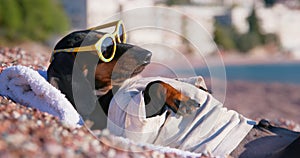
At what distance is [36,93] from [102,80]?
1.22 feet

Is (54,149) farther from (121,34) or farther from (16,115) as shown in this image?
(121,34)

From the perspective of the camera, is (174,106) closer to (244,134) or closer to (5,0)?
(244,134)

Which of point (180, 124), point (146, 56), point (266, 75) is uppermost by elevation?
point (146, 56)

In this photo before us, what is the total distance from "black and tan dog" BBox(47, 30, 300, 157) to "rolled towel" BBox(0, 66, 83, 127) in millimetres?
85

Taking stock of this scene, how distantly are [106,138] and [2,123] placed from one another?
54cm

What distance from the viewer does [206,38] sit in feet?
13.3

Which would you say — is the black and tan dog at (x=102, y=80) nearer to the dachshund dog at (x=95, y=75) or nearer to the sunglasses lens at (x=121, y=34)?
the dachshund dog at (x=95, y=75)

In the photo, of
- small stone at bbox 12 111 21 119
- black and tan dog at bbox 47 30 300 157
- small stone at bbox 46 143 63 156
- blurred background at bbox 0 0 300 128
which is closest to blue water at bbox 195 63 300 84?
blurred background at bbox 0 0 300 128

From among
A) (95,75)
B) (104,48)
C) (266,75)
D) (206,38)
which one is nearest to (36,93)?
(95,75)

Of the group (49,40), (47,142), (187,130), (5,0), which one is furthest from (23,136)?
(49,40)

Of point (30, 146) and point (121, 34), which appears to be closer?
point (30, 146)

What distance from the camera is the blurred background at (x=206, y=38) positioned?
3.55 meters

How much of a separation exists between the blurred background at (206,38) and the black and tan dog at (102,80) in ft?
0.69

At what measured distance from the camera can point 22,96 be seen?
294cm
